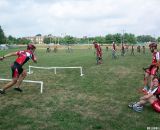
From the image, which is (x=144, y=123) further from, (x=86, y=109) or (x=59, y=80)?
(x=59, y=80)

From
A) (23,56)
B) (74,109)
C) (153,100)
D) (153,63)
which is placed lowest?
(74,109)

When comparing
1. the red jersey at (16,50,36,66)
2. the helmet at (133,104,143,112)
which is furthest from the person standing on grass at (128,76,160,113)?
the red jersey at (16,50,36,66)

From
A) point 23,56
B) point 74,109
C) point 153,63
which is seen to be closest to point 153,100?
point 74,109

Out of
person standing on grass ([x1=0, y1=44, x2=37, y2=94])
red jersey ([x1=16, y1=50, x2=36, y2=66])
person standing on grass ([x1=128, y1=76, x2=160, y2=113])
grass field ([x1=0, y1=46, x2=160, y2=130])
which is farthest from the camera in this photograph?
red jersey ([x1=16, y1=50, x2=36, y2=66])

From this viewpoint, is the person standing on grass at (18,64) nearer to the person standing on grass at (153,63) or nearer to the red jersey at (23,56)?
the red jersey at (23,56)

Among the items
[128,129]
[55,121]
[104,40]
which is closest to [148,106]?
[128,129]

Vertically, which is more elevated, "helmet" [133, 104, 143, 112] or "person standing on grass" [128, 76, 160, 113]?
"person standing on grass" [128, 76, 160, 113]

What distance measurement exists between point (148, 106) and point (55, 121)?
300 centimetres

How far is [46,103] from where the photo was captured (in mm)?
9109

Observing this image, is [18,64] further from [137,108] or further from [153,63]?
[153,63]

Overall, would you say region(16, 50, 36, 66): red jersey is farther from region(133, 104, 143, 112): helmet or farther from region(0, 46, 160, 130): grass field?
region(133, 104, 143, 112): helmet

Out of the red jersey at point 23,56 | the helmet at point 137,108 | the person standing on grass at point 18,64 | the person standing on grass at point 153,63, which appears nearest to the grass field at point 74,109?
the helmet at point 137,108

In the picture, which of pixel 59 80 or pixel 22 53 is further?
pixel 59 80

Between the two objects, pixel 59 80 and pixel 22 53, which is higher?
pixel 22 53
